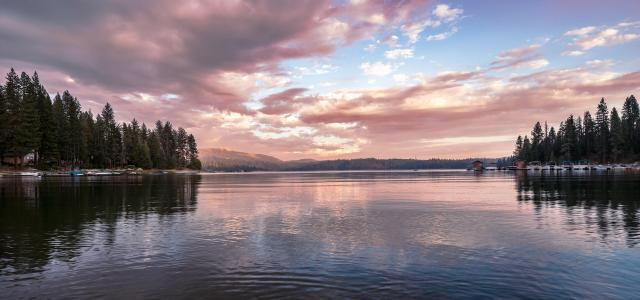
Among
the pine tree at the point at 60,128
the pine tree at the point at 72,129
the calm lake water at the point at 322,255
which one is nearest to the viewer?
the calm lake water at the point at 322,255

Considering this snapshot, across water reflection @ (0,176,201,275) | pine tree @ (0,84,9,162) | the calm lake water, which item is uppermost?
pine tree @ (0,84,9,162)

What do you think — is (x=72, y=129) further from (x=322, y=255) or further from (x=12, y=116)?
(x=322, y=255)

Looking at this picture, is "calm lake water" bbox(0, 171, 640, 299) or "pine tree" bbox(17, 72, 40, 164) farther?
"pine tree" bbox(17, 72, 40, 164)

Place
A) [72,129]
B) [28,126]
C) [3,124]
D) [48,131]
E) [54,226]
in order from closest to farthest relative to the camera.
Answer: [54,226], [3,124], [28,126], [48,131], [72,129]

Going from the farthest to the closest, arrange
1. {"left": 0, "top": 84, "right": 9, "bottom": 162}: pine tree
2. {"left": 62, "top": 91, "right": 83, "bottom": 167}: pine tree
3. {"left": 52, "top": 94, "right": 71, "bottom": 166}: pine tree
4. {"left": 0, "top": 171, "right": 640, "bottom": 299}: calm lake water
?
{"left": 62, "top": 91, "right": 83, "bottom": 167}: pine tree
{"left": 52, "top": 94, "right": 71, "bottom": 166}: pine tree
{"left": 0, "top": 84, "right": 9, "bottom": 162}: pine tree
{"left": 0, "top": 171, "right": 640, "bottom": 299}: calm lake water

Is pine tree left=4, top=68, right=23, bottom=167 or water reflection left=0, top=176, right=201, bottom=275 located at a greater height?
pine tree left=4, top=68, right=23, bottom=167

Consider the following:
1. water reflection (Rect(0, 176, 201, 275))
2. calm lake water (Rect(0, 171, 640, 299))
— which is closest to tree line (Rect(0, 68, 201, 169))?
water reflection (Rect(0, 176, 201, 275))

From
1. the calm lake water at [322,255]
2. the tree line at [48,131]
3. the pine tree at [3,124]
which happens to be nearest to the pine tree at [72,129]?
the tree line at [48,131]

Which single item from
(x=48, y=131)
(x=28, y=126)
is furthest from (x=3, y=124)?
(x=48, y=131)

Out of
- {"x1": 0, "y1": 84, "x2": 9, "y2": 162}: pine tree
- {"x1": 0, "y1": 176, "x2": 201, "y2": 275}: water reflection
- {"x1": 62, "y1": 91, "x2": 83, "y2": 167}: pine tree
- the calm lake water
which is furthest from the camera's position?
{"x1": 62, "y1": 91, "x2": 83, "y2": 167}: pine tree

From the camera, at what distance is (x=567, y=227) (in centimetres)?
2791

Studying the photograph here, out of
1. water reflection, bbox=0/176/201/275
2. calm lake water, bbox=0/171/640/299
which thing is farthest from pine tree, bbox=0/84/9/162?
calm lake water, bbox=0/171/640/299

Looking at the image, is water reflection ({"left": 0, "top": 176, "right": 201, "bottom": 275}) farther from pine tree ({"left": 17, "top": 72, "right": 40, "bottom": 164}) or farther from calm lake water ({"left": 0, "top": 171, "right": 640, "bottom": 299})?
pine tree ({"left": 17, "top": 72, "right": 40, "bottom": 164})

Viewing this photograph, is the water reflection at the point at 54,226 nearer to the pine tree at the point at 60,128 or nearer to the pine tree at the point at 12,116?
the pine tree at the point at 12,116
